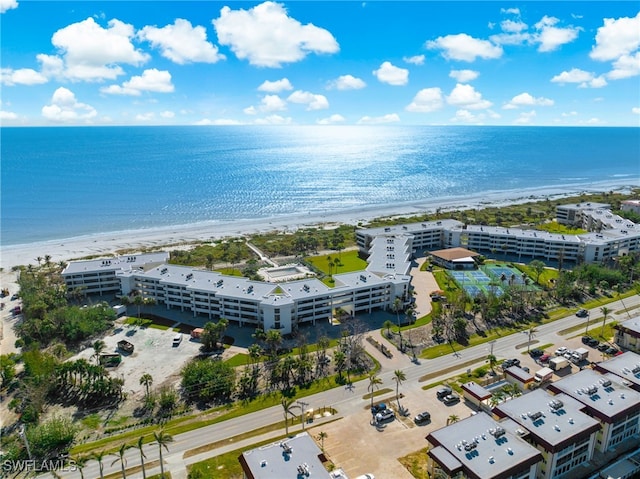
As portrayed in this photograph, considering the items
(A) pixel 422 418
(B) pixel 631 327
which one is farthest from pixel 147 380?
(B) pixel 631 327

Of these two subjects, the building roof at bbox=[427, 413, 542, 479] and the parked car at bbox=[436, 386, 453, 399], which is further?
the parked car at bbox=[436, 386, 453, 399]

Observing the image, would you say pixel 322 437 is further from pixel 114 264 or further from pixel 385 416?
pixel 114 264

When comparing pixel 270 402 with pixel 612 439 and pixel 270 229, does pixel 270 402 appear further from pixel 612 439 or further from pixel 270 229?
pixel 270 229

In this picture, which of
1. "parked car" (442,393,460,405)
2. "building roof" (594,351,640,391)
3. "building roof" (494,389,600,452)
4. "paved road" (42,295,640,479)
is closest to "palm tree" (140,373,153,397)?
"paved road" (42,295,640,479)

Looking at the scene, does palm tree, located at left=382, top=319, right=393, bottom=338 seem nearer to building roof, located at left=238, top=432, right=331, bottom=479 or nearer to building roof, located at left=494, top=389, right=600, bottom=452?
building roof, located at left=494, top=389, right=600, bottom=452

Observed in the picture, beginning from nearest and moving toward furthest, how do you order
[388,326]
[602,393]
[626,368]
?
[602,393], [626,368], [388,326]

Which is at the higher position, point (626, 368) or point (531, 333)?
point (626, 368)
